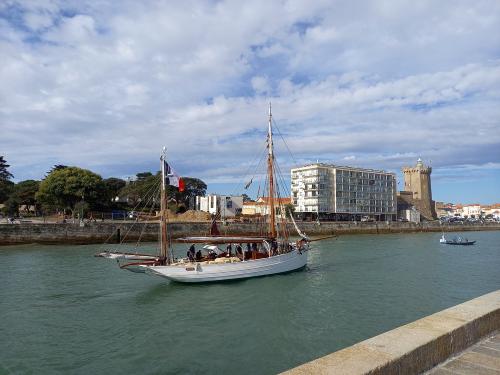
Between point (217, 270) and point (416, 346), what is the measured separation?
23.1m

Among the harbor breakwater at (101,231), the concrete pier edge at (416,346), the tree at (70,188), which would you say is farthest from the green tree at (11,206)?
the concrete pier edge at (416,346)

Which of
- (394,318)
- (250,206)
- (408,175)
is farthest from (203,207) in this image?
(394,318)

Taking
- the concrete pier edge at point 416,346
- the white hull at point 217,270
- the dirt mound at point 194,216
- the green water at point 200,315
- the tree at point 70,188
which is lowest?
the green water at point 200,315

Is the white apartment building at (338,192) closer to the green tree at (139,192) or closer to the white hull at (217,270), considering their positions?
the green tree at (139,192)

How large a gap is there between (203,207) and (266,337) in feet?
324

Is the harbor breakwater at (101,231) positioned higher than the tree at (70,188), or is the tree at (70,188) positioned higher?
the tree at (70,188)

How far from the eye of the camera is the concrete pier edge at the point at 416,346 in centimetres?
463

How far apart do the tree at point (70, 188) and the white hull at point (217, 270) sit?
56678 mm

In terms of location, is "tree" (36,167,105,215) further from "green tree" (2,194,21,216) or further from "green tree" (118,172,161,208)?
"green tree" (118,172,161,208)

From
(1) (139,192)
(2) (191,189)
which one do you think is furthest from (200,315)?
(2) (191,189)

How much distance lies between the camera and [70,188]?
260 feet

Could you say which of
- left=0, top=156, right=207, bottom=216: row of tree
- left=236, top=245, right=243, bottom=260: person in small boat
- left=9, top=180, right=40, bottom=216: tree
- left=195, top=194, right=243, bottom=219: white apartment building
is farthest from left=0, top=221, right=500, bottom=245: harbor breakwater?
left=9, top=180, right=40, bottom=216: tree

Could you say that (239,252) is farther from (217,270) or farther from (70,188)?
(70,188)

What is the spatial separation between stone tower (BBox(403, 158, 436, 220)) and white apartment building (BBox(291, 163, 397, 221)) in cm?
2573
